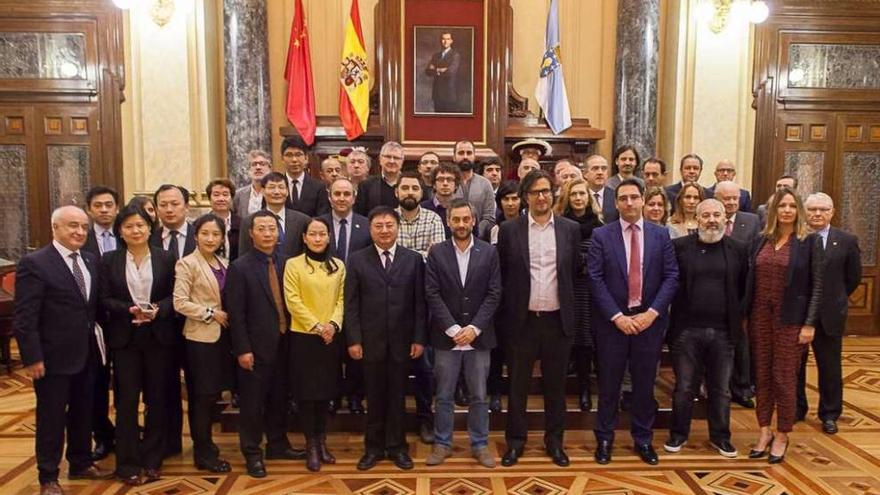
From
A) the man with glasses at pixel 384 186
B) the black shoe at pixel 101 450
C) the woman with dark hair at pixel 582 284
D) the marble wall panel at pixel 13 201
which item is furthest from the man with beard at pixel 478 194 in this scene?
the marble wall panel at pixel 13 201

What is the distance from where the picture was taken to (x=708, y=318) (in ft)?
13.4

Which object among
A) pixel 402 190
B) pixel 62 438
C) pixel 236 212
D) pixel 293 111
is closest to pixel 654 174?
pixel 402 190

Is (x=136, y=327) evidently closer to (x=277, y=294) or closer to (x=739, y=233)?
(x=277, y=294)

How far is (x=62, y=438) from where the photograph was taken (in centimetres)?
364

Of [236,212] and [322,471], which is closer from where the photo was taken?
[322,471]

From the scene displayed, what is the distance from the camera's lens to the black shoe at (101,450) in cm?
412

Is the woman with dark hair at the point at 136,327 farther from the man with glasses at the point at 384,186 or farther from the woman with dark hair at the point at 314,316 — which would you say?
the man with glasses at the point at 384,186

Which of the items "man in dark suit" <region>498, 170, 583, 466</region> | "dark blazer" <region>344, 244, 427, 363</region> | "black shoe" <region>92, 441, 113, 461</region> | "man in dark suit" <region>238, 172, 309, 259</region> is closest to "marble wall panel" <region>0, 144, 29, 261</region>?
"black shoe" <region>92, 441, 113, 461</region>

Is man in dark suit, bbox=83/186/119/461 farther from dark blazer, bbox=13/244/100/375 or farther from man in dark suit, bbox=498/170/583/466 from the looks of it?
man in dark suit, bbox=498/170/583/466

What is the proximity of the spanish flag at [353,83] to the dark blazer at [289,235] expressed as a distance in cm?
323

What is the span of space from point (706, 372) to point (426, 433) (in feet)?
5.83

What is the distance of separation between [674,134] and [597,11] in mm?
1706

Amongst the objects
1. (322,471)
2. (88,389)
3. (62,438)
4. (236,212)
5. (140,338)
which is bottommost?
(322,471)

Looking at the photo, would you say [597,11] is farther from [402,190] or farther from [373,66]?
[402,190]
